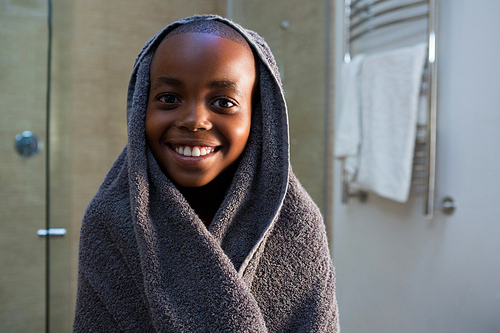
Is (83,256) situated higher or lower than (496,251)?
higher

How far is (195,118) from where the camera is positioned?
0.46m

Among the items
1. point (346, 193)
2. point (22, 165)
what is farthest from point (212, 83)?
point (346, 193)

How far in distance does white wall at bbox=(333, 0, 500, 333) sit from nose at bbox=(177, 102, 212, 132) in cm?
101

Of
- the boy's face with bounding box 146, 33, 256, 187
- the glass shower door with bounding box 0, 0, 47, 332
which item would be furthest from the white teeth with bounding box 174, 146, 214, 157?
the glass shower door with bounding box 0, 0, 47, 332

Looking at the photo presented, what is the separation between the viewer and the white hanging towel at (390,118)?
1306 mm

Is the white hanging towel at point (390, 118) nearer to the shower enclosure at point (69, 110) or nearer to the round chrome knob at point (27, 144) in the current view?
the shower enclosure at point (69, 110)

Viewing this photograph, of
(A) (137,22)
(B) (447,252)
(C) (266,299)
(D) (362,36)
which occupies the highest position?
(A) (137,22)

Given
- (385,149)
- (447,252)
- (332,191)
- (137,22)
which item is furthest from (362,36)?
(137,22)

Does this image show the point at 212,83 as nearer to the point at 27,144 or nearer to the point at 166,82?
the point at 166,82

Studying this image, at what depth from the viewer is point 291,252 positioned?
0.50 meters

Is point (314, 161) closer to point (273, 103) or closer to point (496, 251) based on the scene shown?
point (496, 251)

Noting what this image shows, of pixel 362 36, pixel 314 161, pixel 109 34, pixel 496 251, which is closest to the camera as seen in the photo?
pixel 496 251

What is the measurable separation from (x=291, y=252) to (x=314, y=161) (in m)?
1.24

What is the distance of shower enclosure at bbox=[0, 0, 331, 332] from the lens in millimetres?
1185
